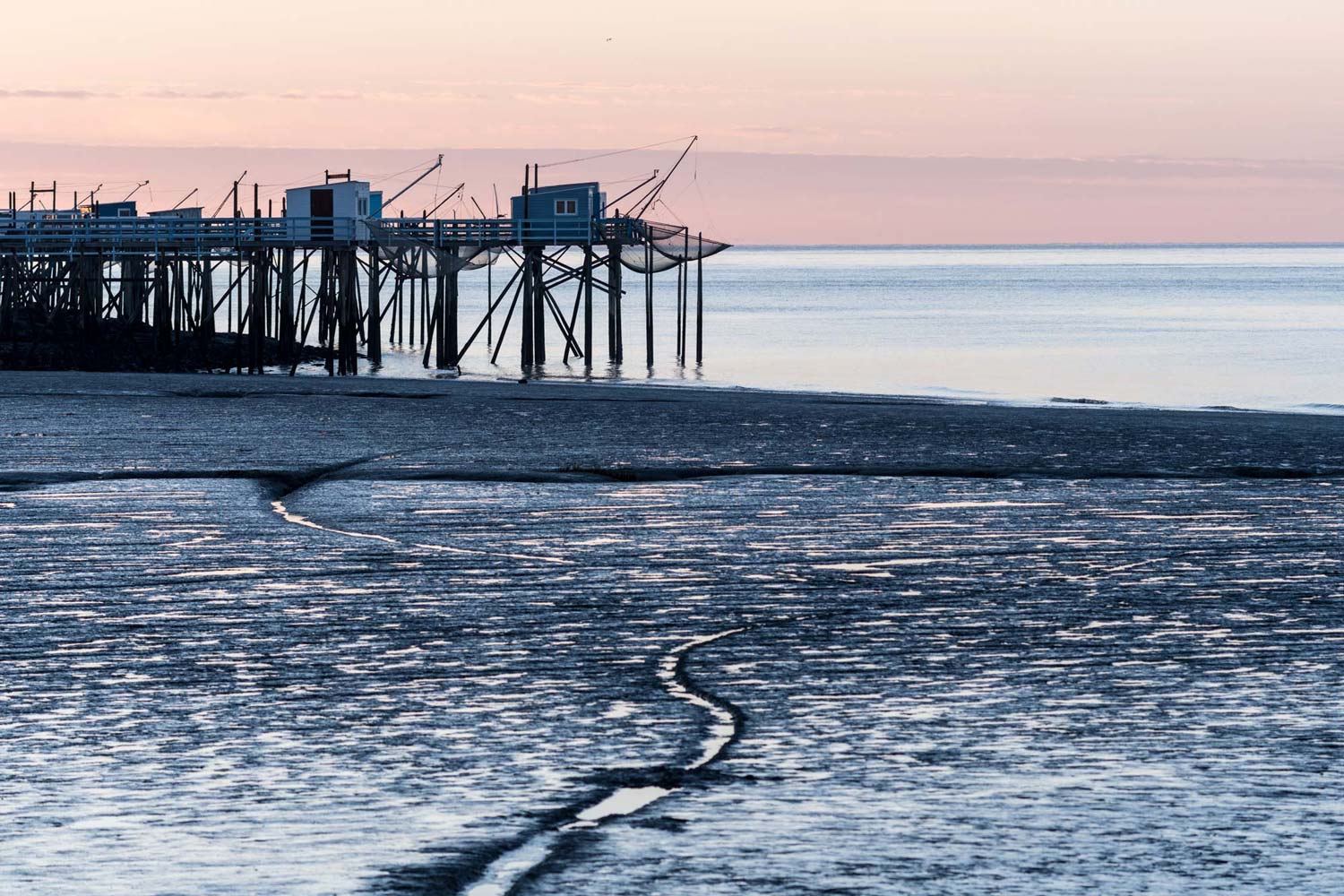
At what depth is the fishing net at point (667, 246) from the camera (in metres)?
51.4

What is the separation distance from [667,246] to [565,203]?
3149mm

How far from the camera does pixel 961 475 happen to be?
544 inches

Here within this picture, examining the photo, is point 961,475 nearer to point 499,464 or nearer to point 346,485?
point 499,464

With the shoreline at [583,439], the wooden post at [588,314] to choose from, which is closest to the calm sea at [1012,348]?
the wooden post at [588,314]

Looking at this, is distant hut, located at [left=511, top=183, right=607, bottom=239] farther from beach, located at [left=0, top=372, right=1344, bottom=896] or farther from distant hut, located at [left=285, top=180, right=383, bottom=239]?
beach, located at [left=0, top=372, right=1344, bottom=896]

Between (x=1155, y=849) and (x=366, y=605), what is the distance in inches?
171

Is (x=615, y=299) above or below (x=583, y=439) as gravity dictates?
above

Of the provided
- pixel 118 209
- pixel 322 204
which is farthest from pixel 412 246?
pixel 118 209

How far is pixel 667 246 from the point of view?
174 ft

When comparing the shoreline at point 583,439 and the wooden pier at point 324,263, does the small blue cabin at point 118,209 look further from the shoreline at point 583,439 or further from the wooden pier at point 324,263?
the shoreline at point 583,439

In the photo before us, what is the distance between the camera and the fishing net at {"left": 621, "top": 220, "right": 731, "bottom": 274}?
51.4 meters

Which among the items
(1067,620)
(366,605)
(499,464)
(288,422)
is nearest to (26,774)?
(366,605)

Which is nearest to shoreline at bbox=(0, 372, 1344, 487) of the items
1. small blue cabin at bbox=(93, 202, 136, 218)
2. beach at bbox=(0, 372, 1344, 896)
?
beach at bbox=(0, 372, 1344, 896)

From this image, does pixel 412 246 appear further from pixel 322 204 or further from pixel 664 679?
pixel 664 679
